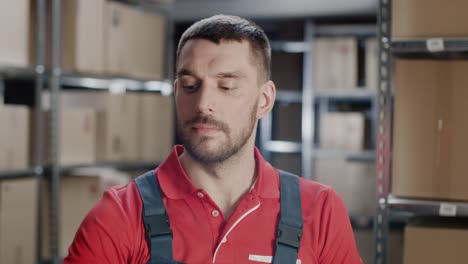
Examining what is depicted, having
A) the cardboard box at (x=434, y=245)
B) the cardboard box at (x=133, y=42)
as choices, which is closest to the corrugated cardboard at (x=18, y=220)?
the cardboard box at (x=133, y=42)

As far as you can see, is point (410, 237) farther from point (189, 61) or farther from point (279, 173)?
point (189, 61)

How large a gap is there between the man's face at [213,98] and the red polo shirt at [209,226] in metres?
0.11

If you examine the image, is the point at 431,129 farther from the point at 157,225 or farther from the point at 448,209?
the point at 157,225

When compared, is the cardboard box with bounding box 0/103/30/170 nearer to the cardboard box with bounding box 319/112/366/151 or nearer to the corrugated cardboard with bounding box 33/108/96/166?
the corrugated cardboard with bounding box 33/108/96/166

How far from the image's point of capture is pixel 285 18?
25.5ft

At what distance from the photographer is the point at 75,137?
4270 mm

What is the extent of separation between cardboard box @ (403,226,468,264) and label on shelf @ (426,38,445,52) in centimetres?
56

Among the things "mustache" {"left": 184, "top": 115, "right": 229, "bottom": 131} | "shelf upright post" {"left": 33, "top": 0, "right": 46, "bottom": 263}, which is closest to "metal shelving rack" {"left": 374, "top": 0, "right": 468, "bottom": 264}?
"mustache" {"left": 184, "top": 115, "right": 229, "bottom": 131}

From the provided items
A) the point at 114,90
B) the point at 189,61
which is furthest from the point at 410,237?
the point at 114,90

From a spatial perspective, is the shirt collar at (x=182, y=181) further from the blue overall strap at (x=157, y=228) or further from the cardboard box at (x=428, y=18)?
the cardboard box at (x=428, y=18)

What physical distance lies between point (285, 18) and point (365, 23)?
855 millimetres

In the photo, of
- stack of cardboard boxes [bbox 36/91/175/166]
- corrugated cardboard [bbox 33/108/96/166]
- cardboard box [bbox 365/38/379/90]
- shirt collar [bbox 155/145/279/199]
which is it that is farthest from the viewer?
cardboard box [bbox 365/38/379/90]

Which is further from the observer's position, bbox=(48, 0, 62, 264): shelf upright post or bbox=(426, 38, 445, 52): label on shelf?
bbox=(48, 0, 62, 264): shelf upright post

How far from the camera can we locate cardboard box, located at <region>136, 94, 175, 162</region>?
4883 millimetres
